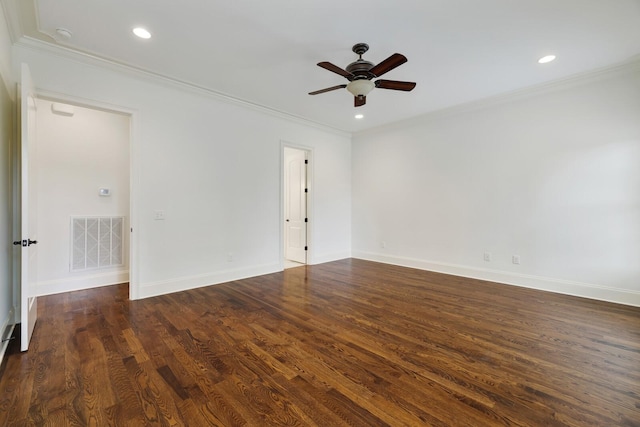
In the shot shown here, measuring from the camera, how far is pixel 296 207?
612 centimetres

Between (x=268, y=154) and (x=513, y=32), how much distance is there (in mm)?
3622

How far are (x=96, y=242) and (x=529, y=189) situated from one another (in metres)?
6.43

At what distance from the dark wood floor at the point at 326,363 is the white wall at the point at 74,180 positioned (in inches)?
20.3

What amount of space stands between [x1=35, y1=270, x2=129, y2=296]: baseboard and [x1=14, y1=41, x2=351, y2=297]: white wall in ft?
3.45

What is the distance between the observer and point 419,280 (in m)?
4.54

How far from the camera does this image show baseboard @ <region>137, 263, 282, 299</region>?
3649 millimetres

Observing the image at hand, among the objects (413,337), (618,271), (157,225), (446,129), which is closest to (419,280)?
(413,337)

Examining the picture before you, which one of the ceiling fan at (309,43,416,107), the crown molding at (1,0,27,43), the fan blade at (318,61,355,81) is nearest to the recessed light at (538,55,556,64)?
the ceiling fan at (309,43,416,107)

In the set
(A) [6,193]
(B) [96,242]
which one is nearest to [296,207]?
(B) [96,242]

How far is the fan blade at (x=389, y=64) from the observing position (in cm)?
242

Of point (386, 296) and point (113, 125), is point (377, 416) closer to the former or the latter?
point (386, 296)

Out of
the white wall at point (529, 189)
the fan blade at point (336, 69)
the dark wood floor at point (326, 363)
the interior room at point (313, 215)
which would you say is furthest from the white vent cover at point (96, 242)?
the white wall at point (529, 189)

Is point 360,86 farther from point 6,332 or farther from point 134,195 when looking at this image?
point 6,332

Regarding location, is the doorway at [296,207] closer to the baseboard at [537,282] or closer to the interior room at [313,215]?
the interior room at [313,215]
